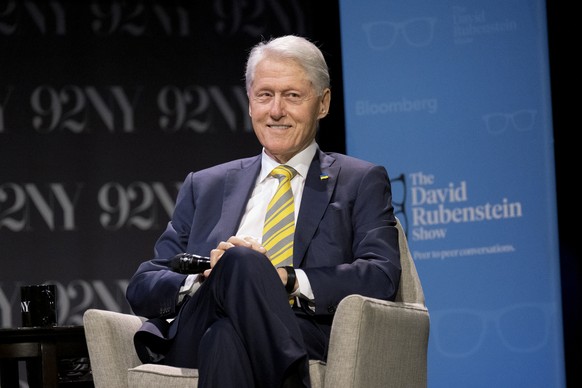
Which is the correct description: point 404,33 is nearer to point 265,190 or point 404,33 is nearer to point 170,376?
point 265,190

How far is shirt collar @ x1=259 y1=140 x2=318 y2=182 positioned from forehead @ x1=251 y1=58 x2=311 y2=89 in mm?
218

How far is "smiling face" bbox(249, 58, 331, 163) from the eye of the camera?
115 inches

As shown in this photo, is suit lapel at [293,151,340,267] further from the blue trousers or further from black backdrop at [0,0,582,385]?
black backdrop at [0,0,582,385]

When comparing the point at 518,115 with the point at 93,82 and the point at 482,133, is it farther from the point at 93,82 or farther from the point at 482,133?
the point at 93,82

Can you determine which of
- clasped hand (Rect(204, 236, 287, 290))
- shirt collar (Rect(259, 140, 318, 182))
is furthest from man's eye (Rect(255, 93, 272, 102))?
clasped hand (Rect(204, 236, 287, 290))

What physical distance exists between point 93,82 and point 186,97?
0.47 m

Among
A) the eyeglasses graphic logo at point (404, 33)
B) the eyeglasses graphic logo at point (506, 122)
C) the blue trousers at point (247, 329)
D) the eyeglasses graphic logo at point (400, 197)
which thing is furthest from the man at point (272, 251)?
the eyeglasses graphic logo at point (506, 122)

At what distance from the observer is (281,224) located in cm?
283

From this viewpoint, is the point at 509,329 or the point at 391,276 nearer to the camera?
the point at 391,276

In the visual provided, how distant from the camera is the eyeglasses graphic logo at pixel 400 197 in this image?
457 cm

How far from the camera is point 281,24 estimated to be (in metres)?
4.94

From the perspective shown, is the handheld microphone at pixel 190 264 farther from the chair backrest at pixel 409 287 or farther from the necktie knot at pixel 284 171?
the chair backrest at pixel 409 287

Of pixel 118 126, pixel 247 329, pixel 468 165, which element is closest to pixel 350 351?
pixel 247 329

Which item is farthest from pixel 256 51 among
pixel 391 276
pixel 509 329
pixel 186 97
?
pixel 509 329
